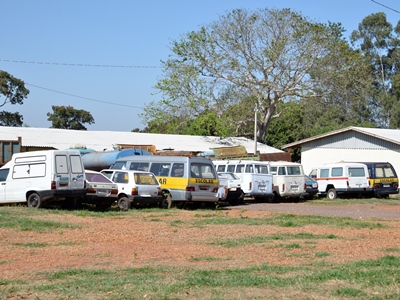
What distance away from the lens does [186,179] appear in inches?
990

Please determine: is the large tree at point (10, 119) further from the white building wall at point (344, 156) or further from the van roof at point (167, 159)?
the van roof at point (167, 159)

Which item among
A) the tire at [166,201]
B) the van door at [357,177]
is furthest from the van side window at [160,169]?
the van door at [357,177]

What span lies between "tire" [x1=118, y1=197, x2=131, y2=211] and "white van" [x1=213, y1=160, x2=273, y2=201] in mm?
7655

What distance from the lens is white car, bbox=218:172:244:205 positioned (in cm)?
2922

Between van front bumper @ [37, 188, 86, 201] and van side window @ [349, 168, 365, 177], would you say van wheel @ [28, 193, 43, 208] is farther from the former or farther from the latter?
van side window @ [349, 168, 365, 177]

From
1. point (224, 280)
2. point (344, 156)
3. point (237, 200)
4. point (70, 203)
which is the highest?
point (344, 156)

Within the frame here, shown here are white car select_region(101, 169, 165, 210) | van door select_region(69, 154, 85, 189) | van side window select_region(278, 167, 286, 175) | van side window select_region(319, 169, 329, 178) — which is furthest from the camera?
van side window select_region(319, 169, 329, 178)

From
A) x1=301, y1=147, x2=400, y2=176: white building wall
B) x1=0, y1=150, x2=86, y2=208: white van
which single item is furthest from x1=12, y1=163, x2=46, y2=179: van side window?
x1=301, y1=147, x2=400, y2=176: white building wall

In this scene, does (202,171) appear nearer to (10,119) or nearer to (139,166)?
(139,166)

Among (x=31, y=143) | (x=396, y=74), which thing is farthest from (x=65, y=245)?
(x=396, y=74)

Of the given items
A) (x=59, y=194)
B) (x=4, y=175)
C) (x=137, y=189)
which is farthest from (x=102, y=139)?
(x=59, y=194)

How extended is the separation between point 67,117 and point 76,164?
57.5 metres

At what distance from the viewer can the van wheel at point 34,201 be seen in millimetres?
22641

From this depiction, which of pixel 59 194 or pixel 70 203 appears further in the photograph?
pixel 70 203
